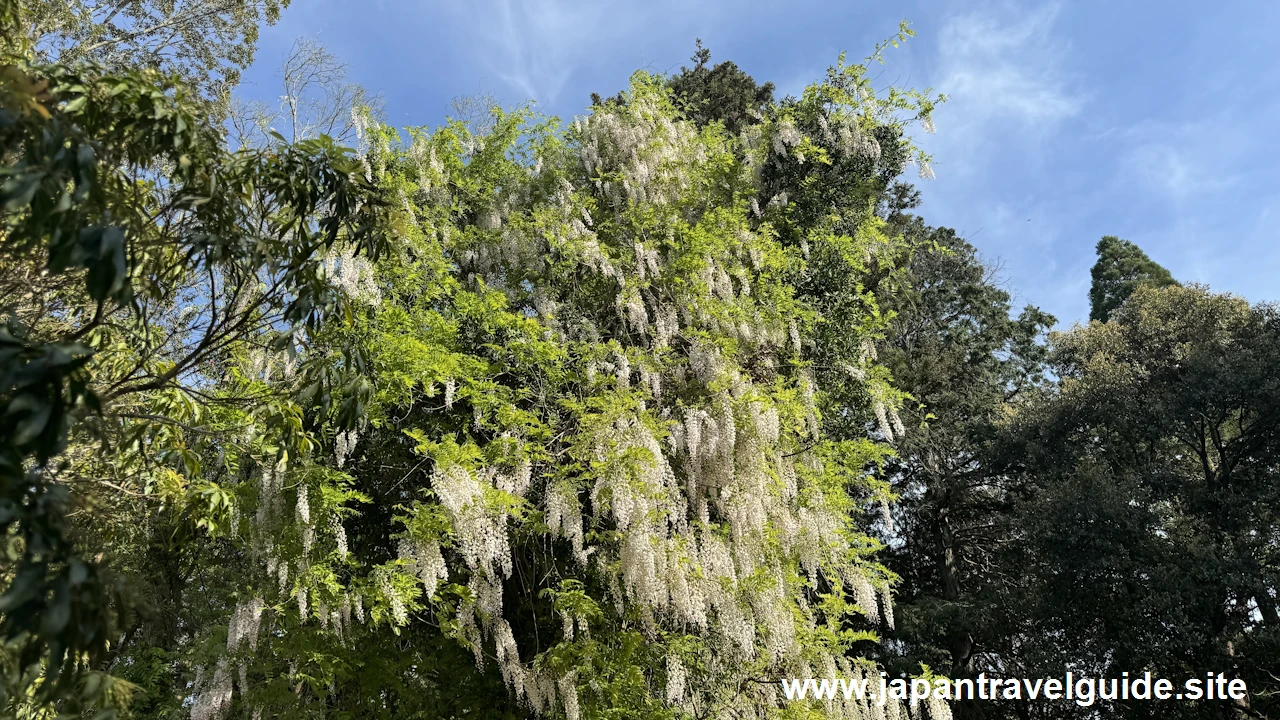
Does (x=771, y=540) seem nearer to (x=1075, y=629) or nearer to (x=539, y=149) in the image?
(x=539, y=149)

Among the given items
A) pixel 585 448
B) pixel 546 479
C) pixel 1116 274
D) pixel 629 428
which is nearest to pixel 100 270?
pixel 585 448

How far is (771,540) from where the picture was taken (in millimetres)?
6305

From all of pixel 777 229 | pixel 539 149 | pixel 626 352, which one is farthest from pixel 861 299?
pixel 539 149

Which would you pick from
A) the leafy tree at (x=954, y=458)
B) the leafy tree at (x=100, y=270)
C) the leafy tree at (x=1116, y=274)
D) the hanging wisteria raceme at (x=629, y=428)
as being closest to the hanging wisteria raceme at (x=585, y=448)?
the hanging wisteria raceme at (x=629, y=428)

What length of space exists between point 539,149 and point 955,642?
987 cm

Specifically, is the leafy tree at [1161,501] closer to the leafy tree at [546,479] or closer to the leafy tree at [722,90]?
the leafy tree at [546,479]

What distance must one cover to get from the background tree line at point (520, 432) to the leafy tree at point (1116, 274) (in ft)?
20.1

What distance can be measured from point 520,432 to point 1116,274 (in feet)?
60.3

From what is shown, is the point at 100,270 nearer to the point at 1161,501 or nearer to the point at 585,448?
the point at 585,448

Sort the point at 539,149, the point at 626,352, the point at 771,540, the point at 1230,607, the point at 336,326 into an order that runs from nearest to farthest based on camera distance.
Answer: the point at 336,326 < the point at 771,540 < the point at 626,352 < the point at 539,149 < the point at 1230,607

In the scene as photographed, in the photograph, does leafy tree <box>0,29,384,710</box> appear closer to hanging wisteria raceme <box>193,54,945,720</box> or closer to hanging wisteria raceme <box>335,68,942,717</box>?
hanging wisteria raceme <box>193,54,945,720</box>

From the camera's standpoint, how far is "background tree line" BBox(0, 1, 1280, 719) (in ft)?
8.19

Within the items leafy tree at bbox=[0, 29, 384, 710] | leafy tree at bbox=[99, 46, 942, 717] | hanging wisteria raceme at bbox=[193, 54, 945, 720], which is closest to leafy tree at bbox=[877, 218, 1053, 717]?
leafy tree at bbox=[99, 46, 942, 717]

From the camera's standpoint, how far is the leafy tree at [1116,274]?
1798 cm
